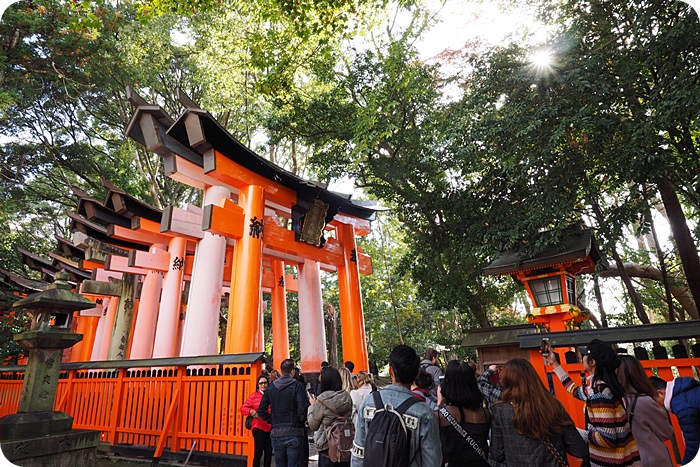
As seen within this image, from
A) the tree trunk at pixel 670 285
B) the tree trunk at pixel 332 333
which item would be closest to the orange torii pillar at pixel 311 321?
the tree trunk at pixel 332 333

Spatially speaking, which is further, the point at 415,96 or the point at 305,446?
the point at 415,96

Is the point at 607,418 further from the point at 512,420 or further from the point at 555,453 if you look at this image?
the point at 512,420

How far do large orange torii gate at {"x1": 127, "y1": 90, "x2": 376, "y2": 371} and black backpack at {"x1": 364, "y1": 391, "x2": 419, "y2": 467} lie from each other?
515 centimetres

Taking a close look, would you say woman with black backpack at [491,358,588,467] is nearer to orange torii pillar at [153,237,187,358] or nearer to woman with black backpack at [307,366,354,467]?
woman with black backpack at [307,366,354,467]

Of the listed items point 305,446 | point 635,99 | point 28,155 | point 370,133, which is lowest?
point 305,446

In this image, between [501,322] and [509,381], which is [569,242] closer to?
[509,381]

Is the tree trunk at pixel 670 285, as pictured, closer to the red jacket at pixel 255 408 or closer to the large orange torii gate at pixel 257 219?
the large orange torii gate at pixel 257 219

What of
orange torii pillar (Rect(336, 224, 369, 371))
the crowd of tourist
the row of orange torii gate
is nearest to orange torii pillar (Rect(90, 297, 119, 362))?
the row of orange torii gate

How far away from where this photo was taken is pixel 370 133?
1013cm

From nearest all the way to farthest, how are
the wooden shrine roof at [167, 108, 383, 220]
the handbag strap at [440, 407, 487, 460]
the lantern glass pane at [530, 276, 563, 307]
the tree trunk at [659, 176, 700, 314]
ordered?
the handbag strap at [440, 407, 487, 460] → the wooden shrine roof at [167, 108, 383, 220] → the tree trunk at [659, 176, 700, 314] → the lantern glass pane at [530, 276, 563, 307]

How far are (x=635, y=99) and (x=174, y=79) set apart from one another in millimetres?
16376

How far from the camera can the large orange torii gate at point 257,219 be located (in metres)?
7.24

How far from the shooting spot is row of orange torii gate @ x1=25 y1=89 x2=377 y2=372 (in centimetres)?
744

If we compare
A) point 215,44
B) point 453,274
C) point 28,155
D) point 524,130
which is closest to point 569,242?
point 524,130
